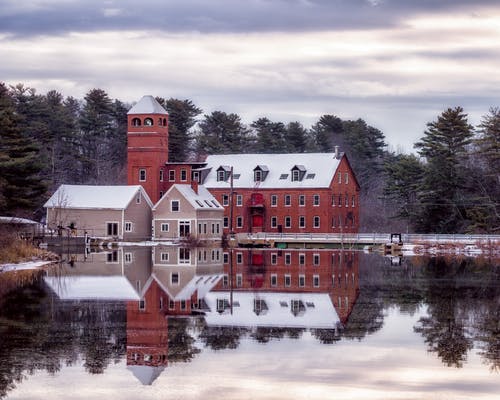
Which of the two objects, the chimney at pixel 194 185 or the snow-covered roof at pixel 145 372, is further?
the chimney at pixel 194 185

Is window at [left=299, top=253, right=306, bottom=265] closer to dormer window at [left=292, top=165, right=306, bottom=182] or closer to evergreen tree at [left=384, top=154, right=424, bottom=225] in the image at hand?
dormer window at [left=292, top=165, right=306, bottom=182]

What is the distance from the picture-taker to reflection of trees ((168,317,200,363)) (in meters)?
21.7

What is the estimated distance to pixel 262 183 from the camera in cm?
9262

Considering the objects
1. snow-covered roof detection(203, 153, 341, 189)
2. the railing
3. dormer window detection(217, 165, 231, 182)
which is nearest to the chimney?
snow-covered roof detection(203, 153, 341, 189)

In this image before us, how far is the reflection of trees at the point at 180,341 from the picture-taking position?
21.7 metres

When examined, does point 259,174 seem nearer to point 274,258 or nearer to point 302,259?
point 274,258

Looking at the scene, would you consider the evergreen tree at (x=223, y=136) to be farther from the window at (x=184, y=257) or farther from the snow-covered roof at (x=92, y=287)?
the snow-covered roof at (x=92, y=287)

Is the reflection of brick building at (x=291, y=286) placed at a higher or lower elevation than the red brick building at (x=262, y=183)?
lower

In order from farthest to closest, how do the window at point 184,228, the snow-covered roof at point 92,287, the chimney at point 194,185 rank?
the chimney at point 194,185
the window at point 184,228
the snow-covered roof at point 92,287

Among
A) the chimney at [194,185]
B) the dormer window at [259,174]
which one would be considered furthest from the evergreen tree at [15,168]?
the dormer window at [259,174]

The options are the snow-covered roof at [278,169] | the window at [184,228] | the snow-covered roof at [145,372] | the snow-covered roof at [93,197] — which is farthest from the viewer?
the snow-covered roof at [278,169]

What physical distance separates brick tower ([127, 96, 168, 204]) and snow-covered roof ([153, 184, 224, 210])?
16.7 feet

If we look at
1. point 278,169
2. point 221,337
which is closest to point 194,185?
point 278,169

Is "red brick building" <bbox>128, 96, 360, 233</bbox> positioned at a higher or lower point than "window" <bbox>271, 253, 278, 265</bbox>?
higher
